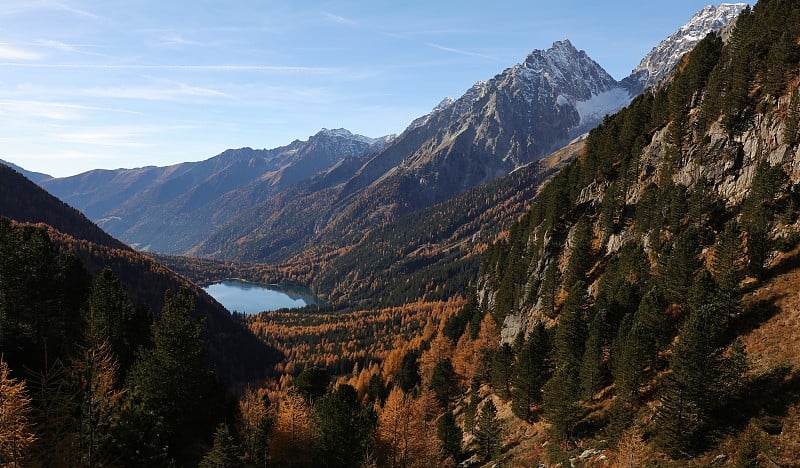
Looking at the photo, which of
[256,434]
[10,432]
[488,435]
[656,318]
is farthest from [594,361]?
[10,432]

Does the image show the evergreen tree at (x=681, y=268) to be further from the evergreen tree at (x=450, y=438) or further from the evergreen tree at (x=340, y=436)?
the evergreen tree at (x=340, y=436)

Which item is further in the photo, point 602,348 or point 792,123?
point 602,348

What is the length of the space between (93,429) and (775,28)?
98.9m

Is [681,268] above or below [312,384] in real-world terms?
above

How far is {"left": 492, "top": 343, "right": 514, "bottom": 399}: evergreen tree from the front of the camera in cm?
7156

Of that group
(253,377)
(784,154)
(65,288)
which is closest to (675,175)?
(784,154)

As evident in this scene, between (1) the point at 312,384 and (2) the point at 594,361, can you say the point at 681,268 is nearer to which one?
(2) the point at 594,361

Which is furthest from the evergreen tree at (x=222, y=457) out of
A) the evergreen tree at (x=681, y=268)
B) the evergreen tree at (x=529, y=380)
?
the evergreen tree at (x=681, y=268)

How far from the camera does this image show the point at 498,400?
7488cm

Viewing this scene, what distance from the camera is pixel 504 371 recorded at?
2835 inches

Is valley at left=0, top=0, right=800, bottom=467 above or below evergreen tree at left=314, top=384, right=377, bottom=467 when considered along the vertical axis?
above

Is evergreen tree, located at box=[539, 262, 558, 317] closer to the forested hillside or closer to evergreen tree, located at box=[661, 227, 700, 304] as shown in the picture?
the forested hillside

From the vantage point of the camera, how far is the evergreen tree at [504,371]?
71.6 metres

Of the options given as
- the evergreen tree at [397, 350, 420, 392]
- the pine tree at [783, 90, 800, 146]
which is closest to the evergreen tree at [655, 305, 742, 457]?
the pine tree at [783, 90, 800, 146]
